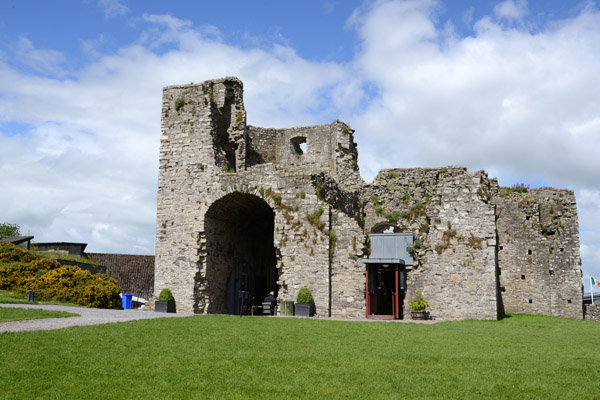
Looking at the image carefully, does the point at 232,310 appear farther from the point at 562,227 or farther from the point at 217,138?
the point at 562,227

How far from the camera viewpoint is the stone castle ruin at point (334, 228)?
2202 cm

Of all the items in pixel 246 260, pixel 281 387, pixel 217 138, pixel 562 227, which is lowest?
pixel 281 387

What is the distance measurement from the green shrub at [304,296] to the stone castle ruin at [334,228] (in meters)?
0.36

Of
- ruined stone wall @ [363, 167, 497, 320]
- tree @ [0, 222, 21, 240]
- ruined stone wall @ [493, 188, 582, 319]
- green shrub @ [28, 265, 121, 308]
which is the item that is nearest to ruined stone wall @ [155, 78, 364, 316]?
green shrub @ [28, 265, 121, 308]

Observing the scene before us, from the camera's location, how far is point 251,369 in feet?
29.8

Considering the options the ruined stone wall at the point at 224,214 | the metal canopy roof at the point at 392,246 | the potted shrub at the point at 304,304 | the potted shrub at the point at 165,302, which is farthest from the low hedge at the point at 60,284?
the metal canopy roof at the point at 392,246

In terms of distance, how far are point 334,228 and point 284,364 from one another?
524 inches

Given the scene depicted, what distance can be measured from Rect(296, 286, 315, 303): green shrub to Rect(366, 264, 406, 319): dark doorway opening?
7.34ft

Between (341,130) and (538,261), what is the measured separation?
38.0ft

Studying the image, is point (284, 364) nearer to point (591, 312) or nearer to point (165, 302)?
point (165, 302)

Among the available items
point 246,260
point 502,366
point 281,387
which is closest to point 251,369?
point 281,387

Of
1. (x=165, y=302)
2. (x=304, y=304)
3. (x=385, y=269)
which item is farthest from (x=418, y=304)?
(x=165, y=302)

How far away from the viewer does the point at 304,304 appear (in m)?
21.5

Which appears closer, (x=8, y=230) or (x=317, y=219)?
(x=317, y=219)
